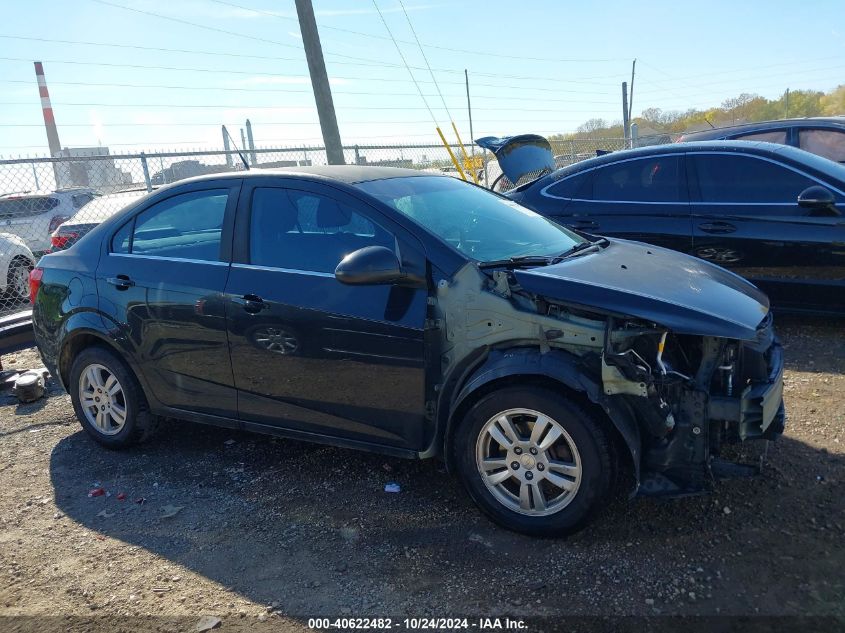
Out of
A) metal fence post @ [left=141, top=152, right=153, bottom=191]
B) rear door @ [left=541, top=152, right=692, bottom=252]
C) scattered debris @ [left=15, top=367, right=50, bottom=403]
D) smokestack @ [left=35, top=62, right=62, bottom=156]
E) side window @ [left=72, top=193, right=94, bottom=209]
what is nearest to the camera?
scattered debris @ [left=15, top=367, right=50, bottom=403]

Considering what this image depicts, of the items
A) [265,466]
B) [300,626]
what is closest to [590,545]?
[300,626]

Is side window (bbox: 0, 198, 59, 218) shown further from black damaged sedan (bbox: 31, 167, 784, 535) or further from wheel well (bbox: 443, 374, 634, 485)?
wheel well (bbox: 443, 374, 634, 485)

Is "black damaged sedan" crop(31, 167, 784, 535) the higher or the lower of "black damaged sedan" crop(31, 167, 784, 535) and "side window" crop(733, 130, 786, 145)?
the lower

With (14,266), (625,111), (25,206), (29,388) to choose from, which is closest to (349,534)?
(29,388)

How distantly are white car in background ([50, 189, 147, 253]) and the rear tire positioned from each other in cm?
614

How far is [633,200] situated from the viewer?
642 cm

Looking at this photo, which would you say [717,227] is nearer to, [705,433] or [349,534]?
[705,433]

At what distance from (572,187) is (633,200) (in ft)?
1.97

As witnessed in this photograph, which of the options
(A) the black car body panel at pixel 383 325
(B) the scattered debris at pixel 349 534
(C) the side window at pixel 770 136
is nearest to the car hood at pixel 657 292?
(A) the black car body panel at pixel 383 325

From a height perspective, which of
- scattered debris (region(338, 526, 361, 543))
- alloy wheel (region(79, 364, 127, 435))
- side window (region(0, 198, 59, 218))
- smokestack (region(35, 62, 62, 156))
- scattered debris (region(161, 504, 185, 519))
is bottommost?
scattered debris (region(338, 526, 361, 543))

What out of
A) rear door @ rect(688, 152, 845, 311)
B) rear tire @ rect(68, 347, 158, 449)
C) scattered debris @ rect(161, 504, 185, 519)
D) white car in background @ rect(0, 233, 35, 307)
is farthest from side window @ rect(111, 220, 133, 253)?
white car in background @ rect(0, 233, 35, 307)

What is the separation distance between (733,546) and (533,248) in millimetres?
1780

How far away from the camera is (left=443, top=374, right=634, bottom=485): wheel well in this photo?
309 cm

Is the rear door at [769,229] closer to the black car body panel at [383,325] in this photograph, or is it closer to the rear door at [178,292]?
the black car body panel at [383,325]
